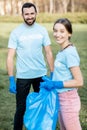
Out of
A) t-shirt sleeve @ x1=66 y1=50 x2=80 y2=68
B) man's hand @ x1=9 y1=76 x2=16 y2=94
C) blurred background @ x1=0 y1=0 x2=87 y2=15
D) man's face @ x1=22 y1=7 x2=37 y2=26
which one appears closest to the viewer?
t-shirt sleeve @ x1=66 y1=50 x2=80 y2=68

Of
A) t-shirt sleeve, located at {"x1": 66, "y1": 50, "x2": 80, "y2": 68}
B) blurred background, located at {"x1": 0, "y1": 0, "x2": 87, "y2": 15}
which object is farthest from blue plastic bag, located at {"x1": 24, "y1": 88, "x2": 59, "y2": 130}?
blurred background, located at {"x1": 0, "y1": 0, "x2": 87, "y2": 15}

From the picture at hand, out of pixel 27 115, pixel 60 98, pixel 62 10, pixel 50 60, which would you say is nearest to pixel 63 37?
pixel 60 98

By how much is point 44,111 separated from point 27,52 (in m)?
1.02

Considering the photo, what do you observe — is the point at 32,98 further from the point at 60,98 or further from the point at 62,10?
the point at 62,10

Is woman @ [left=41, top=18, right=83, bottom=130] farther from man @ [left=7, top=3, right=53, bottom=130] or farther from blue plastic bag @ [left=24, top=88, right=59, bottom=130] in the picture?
man @ [left=7, top=3, right=53, bottom=130]

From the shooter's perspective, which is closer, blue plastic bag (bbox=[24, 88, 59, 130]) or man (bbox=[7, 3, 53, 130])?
blue plastic bag (bbox=[24, 88, 59, 130])

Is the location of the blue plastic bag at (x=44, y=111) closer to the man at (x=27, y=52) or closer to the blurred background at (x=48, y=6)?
the man at (x=27, y=52)

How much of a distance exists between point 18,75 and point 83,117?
177cm

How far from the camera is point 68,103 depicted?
3.52 meters

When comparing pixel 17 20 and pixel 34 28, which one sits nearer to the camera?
pixel 34 28

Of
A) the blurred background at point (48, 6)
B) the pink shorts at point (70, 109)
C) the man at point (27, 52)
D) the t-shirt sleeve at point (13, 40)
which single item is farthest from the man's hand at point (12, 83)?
the blurred background at point (48, 6)

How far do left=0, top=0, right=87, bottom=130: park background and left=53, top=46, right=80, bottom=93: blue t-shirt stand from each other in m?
2.01

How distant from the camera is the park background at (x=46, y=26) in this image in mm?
6425

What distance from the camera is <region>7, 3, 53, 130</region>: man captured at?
14.4ft
